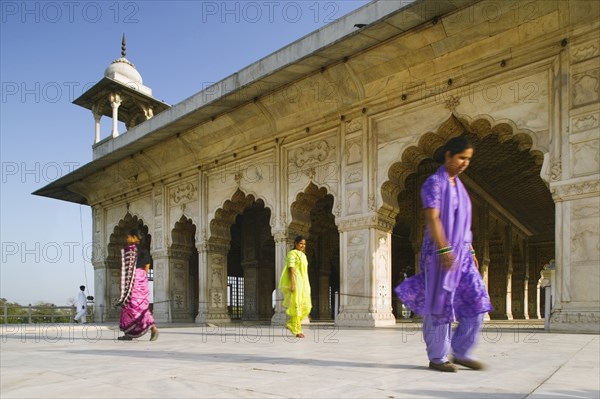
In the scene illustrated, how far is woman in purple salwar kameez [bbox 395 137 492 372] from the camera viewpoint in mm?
3320

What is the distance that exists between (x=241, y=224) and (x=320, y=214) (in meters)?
3.37

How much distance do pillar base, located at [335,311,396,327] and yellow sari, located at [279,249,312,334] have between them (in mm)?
2664

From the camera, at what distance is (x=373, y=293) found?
32.2ft

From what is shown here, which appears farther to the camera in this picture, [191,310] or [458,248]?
[191,310]

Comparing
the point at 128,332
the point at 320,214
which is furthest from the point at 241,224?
the point at 128,332

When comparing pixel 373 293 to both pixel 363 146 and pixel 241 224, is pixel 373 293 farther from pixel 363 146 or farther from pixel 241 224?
pixel 241 224

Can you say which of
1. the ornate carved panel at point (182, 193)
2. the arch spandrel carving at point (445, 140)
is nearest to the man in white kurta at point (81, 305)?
the ornate carved panel at point (182, 193)

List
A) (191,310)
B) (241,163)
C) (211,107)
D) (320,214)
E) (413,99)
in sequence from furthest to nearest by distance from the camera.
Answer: (320,214)
(191,310)
(241,163)
(211,107)
(413,99)

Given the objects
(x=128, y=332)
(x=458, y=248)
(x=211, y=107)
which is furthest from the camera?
(x=211, y=107)

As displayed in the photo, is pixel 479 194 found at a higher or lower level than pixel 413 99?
lower

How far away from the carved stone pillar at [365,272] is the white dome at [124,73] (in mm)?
11830

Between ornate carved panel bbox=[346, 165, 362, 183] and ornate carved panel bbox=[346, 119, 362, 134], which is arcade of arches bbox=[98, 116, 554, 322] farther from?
ornate carved panel bbox=[346, 119, 362, 134]

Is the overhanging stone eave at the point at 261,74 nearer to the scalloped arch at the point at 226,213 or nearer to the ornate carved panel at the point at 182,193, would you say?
the ornate carved panel at the point at 182,193

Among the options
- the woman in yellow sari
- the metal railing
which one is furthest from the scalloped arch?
the metal railing
